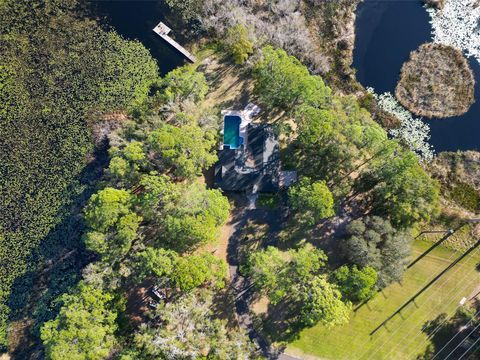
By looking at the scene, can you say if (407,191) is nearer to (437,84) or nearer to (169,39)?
(437,84)

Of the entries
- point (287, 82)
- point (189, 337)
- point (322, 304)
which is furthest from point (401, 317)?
point (287, 82)

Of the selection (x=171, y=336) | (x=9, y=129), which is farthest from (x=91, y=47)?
(x=171, y=336)

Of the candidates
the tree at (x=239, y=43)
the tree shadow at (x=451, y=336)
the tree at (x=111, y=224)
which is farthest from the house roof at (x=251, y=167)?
the tree shadow at (x=451, y=336)

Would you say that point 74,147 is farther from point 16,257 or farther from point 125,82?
point 16,257

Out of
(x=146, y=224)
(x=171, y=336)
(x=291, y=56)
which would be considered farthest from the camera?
(x=291, y=56)

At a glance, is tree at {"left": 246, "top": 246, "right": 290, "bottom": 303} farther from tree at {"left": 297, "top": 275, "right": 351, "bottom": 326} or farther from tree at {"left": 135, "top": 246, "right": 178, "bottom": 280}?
tree at {"left": 135, "top": 246, "right": 178, "bottom": 280}

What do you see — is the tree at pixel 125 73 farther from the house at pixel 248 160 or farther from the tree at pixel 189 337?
the tree at pixel 189 337
